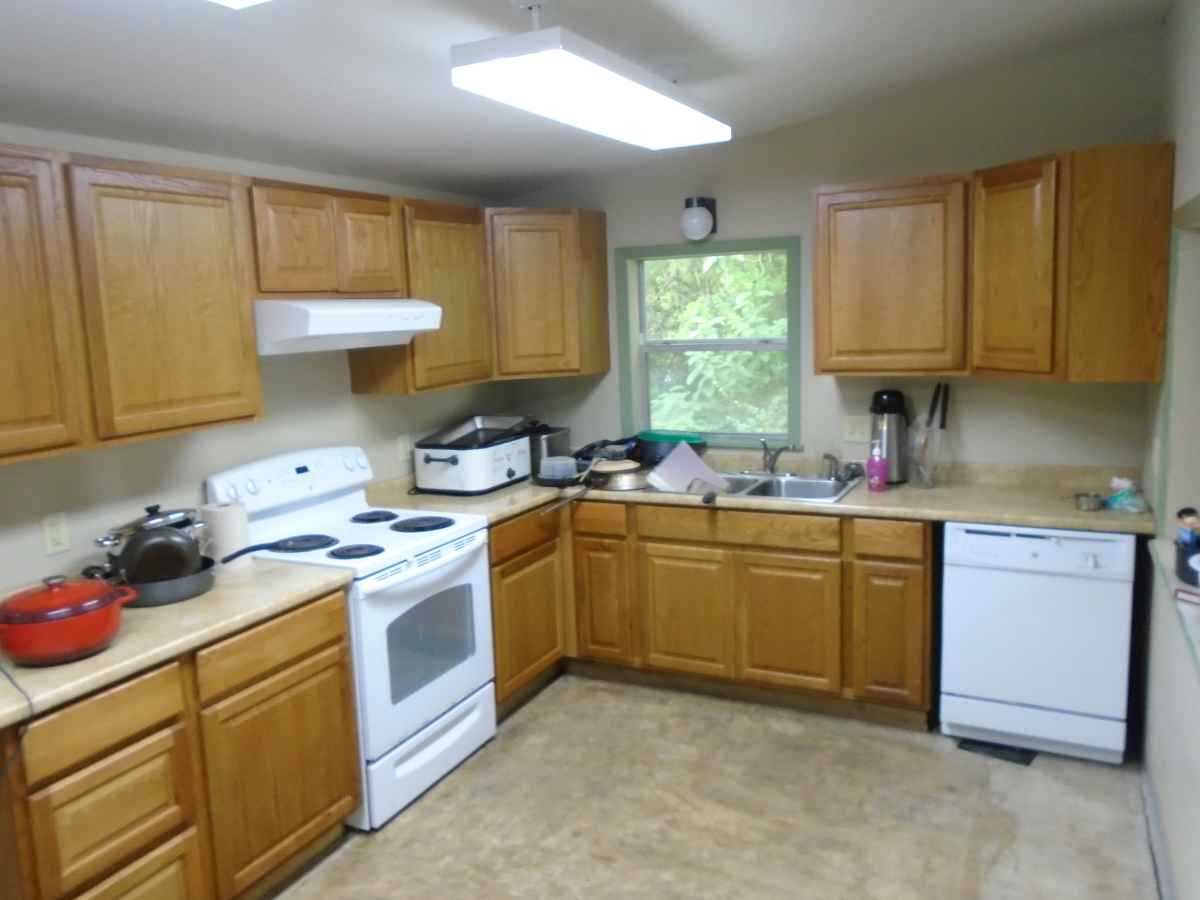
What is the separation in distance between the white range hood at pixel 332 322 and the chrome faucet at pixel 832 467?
5.57 ft

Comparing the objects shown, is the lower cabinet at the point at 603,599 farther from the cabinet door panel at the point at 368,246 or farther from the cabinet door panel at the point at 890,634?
the cabinet door panel at the point at 368,246

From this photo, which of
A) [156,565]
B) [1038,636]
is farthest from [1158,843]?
[156,565]

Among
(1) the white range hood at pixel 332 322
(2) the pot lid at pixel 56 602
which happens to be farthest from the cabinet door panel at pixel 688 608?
(2) the pot lid at pixel 56 602

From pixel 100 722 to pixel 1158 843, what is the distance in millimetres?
2731

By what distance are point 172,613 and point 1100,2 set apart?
317cm

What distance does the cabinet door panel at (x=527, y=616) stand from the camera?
11.4 ft

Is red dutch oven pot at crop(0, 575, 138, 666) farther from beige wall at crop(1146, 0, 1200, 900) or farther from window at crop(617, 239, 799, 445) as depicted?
window at crop(617, 239, 799, 445)

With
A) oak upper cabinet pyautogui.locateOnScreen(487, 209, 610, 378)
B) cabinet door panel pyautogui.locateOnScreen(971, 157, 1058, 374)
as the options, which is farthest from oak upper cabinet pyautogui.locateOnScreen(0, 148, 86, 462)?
cabinet door panel pyautogui.locateOnScreen(971, 157, 1058, 374)

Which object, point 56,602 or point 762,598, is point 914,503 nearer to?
point 762,598

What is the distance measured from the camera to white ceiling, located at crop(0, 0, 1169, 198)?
2074 mm

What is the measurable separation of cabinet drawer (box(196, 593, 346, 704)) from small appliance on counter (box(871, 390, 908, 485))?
209 centimetres

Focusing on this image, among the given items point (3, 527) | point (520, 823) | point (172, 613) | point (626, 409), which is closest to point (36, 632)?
point (172, 613)

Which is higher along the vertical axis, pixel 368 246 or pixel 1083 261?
pixel 368 246

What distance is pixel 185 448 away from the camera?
2.94m
